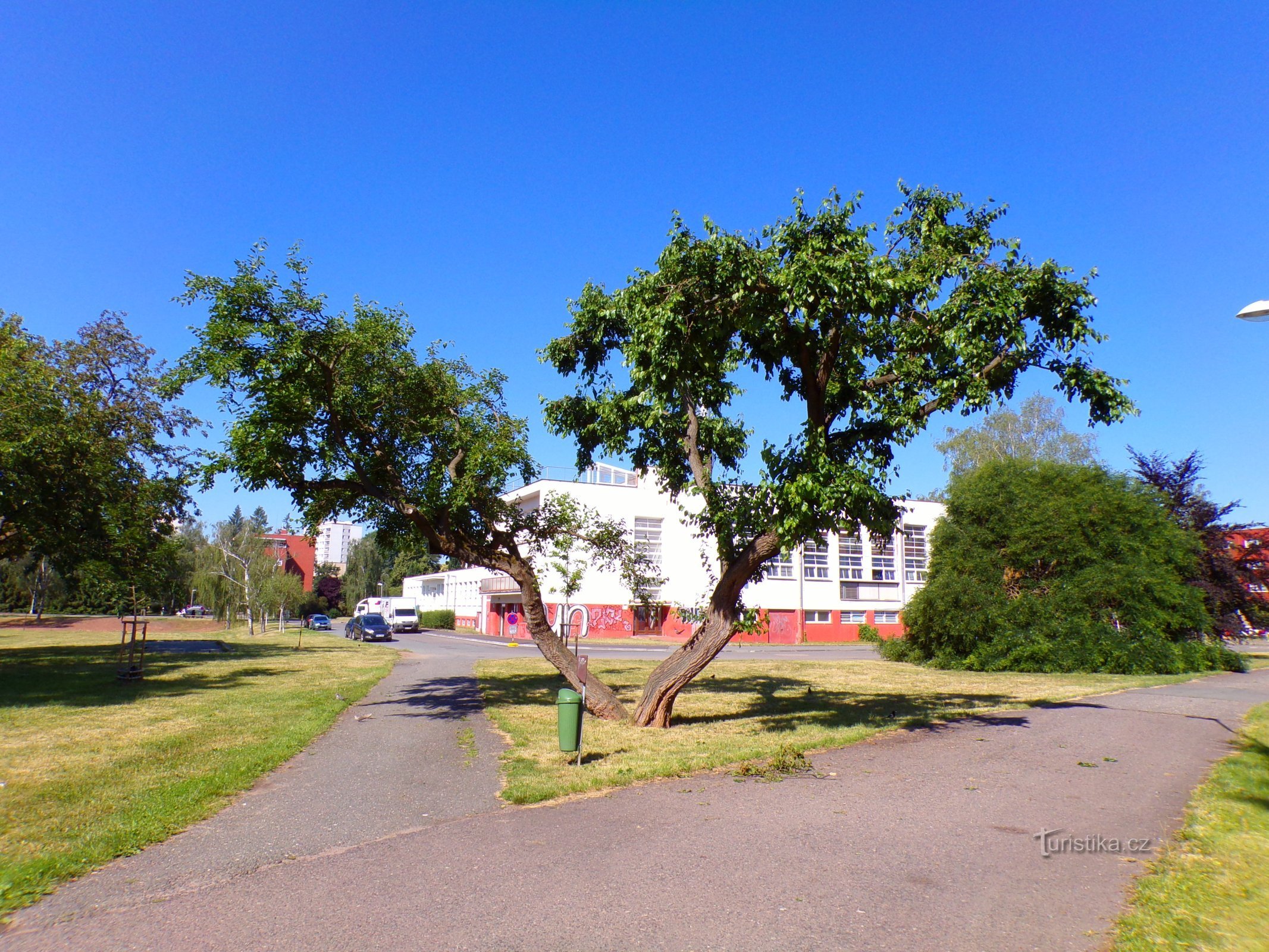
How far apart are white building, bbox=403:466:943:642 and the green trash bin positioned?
114 feet

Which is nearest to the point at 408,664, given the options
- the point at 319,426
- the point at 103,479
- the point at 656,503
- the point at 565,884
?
the point at 103,479

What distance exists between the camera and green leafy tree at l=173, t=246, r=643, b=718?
12.1 meters

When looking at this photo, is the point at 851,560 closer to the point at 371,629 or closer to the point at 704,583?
the point at 704,583

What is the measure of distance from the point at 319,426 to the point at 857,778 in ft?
31.7

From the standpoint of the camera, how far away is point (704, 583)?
5247 cm

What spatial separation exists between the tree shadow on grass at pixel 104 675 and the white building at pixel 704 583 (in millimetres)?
20068

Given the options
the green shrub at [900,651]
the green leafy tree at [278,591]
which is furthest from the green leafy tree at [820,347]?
the green leafy tree at [278,591]

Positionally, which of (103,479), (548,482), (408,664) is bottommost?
(408,664)

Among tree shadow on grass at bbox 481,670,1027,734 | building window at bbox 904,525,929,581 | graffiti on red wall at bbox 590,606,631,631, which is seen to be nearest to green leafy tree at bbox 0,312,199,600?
tree shadow on grass at bbox 481,670,1027,734

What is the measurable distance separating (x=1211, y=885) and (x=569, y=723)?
6.17 meters

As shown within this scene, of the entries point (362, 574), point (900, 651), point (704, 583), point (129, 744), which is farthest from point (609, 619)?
point (362, 574)

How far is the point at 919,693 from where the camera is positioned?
17938 mm

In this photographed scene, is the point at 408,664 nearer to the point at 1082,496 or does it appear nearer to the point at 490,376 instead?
the point at 490,376

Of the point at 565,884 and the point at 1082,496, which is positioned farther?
the point at 1082,496
